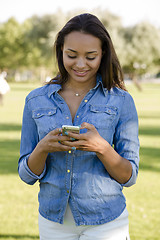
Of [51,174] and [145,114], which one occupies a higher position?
[51,174]

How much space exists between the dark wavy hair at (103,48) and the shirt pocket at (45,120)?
0.90ft

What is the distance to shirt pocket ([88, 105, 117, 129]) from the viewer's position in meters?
2.20

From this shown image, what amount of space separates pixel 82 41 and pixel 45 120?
1.64ft

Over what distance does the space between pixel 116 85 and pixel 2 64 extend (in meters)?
80.7

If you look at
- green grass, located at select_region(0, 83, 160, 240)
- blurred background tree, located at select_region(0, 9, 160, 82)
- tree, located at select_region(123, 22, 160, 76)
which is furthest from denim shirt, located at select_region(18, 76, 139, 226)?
tree, located at select_region(123, 22, 160, 76)

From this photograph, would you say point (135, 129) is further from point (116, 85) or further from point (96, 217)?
point (96, 217)

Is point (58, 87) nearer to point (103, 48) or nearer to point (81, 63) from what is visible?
point (81, 63)

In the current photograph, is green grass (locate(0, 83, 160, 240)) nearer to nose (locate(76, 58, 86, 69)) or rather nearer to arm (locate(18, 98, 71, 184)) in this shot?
arm (locate(18, 98, 71, 184))

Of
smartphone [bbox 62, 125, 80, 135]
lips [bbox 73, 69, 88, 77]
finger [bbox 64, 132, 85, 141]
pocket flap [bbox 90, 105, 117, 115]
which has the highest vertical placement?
lips [bbox 73, 69, 88, 77]

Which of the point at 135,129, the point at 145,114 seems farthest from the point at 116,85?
the point at 145,114

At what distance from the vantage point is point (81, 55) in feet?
7.29

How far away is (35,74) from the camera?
98500 mm

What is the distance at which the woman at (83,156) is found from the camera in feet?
7.18

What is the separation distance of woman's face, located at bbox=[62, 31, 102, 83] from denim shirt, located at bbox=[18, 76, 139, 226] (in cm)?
12
